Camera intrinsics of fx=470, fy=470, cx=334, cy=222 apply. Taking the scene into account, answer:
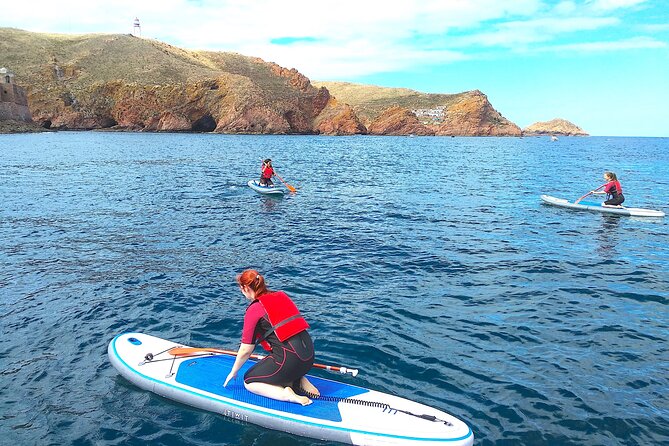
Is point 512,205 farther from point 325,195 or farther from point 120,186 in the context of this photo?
point 120,186

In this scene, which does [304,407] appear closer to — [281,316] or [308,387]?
[308,387]

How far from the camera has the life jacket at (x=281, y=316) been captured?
7199 mm

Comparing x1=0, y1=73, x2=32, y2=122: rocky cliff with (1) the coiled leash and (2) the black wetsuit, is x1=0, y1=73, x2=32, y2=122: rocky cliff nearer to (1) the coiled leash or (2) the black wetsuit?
(2) the black wetsuit

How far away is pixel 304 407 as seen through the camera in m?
7.49

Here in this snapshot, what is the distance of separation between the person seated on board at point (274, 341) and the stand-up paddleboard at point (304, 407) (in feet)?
0.73

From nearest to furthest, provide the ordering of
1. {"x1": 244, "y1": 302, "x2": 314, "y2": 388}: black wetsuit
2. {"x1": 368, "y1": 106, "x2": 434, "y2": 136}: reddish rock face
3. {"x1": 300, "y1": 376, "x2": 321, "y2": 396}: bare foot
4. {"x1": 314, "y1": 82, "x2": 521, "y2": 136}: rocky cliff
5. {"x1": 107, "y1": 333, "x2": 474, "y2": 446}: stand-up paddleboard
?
{"x1": 107, "y1": 333, "x2": 474, "y2": 446}: stand-up paddleboard → {"x1": 244, "y1": 302, "x2": 314, "y2": 388}: black wetsuit → {"x1": 300, "y1": 376, "x2": 321, "y2": 396}: bare foot → {"x1": 368, "y1": 106, "x2": 434, "y2": 136}: reddish rock face → {"x1": 314, "y1": 82, "x2": 521, "y2": 136}: rocky cliff

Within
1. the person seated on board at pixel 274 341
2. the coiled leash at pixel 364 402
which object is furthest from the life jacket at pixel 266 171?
the coiled leash at pixel 364 402

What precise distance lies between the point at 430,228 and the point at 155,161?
119 feet

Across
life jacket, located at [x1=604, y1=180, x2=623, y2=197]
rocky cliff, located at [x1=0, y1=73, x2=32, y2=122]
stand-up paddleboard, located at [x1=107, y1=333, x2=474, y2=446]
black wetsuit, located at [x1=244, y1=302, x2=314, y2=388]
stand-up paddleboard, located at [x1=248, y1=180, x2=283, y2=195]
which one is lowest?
stand-up paddleboard, located at [x1=107, y1=333, x2=474, y2=446]

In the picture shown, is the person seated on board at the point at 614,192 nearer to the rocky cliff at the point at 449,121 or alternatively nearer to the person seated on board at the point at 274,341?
the person seated on board at the point at 274,341

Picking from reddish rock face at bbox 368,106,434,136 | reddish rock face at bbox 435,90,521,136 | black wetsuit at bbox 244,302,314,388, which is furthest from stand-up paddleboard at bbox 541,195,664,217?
reddish rock face at bbox 435,90,521,136

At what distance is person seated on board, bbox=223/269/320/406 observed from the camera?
23.7ft

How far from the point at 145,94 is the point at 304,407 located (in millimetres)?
123320

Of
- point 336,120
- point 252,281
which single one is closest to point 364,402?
point 252,281
